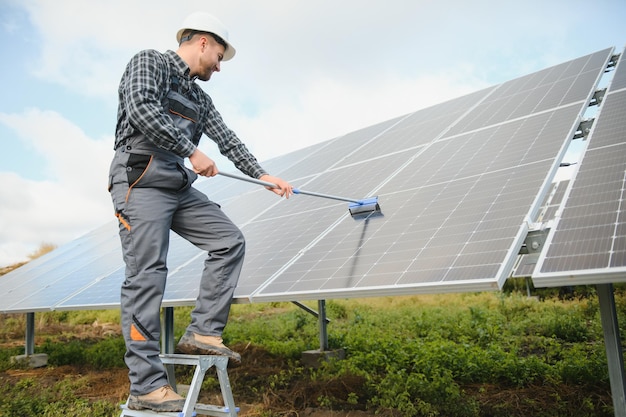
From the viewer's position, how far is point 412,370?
593 centimetres

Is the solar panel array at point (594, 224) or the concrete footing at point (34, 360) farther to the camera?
the concrete footing at point (34, 360)

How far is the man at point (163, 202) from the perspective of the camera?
3324 mm

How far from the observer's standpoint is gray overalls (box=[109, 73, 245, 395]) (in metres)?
3.32

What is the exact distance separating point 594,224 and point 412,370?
328 centimetres

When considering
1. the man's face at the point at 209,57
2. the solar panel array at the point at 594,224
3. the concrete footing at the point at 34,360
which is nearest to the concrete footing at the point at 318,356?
the solar panel array at the point at 594,224

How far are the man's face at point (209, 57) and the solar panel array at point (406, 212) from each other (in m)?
1.72

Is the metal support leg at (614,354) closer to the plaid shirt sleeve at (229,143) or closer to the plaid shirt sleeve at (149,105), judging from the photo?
the plaid shirt sleeve at (229,143)

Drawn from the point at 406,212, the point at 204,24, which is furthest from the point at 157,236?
the point at 406,212

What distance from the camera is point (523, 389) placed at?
5203mm

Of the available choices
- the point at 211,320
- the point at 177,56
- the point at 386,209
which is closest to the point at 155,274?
the point at 211,320

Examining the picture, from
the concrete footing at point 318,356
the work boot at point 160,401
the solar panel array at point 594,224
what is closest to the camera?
the solar panel array at point 594,224

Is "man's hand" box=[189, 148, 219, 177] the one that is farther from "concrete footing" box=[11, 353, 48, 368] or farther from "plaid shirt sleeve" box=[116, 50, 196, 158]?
"concrete footing" box=[11, 353, 48, 368]

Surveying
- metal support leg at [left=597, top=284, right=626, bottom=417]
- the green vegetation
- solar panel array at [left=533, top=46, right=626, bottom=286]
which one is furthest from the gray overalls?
metal support leg at [left=597, top=284, right=626, bottom=417]

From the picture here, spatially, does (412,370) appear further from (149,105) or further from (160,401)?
(149,105)
